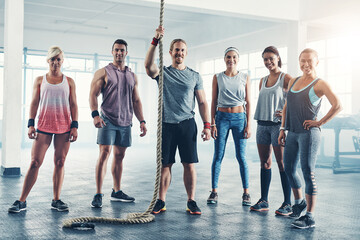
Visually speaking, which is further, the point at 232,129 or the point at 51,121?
the point at 232,129

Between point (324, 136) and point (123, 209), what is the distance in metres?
7.06

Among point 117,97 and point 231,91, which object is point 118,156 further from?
point 231,91

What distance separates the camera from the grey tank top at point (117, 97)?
394 cm

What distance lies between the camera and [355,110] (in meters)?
9.07

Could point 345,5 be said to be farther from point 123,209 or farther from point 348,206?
point 123,209

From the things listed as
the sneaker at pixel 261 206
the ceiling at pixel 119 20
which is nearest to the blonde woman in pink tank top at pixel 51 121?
the sneaker at pixel 261 206

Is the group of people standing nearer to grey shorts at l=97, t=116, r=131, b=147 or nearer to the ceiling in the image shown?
grey shorts at l=97, t=116, r=131, b=147

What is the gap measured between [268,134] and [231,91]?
0.58 meters

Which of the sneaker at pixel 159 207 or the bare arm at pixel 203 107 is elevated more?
the bare arm at pixel 203 107

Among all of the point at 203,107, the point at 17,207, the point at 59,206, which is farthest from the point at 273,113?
the point at 17,207

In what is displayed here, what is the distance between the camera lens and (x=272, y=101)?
362 cm

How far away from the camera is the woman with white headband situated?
3.98 m

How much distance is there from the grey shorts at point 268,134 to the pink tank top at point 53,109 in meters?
1.58

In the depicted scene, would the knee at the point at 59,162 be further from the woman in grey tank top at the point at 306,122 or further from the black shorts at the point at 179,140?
the woman in grey tank top at the point at 306,122
